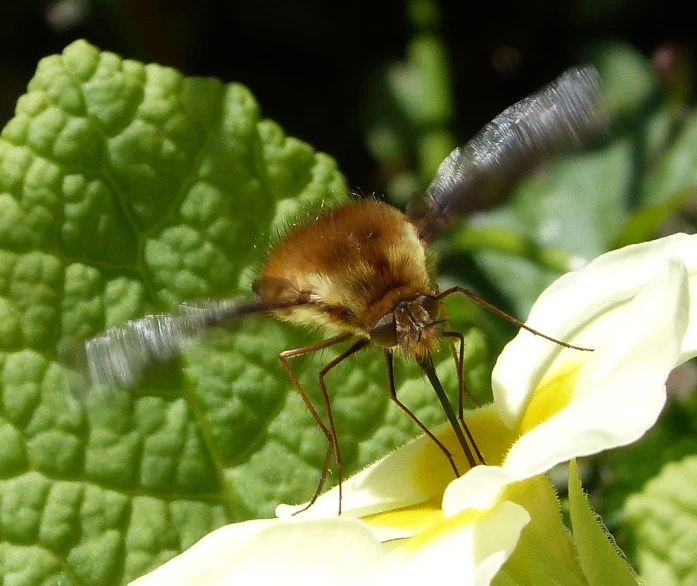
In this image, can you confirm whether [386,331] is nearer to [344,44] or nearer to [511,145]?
[511,145]

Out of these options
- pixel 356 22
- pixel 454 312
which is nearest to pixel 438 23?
pixel 356 22

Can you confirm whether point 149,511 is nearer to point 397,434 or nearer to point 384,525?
point 397,434

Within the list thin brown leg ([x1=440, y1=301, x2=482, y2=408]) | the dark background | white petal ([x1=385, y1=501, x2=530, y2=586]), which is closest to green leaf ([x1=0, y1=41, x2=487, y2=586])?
thin brown leg ([x1=440, y1=301, x2=482, y2=408])

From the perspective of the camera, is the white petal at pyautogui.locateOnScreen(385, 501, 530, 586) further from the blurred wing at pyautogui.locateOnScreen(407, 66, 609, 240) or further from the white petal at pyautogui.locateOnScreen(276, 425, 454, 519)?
the blurred wing at pyautogui.locateOnScreen(407, 66, 609, 240)

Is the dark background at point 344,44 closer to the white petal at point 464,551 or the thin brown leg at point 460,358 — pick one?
the thin brown leg at point 460,358

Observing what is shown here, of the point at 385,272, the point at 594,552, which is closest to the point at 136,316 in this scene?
the point at 385,272
